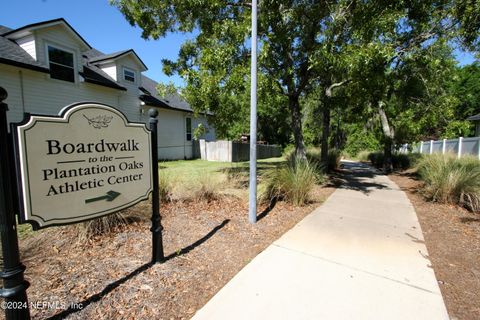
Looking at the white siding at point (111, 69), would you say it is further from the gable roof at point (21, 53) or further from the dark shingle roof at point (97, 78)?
the gable roof at point (21, 53)

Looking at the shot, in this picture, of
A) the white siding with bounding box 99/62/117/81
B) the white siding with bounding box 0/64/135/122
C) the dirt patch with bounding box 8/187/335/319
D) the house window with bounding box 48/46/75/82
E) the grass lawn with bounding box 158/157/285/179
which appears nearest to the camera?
the dirt patch with bounding box 8/187/335/319

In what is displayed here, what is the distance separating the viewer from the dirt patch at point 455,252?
275cm

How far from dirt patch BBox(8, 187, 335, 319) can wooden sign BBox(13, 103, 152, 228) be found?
85 cm

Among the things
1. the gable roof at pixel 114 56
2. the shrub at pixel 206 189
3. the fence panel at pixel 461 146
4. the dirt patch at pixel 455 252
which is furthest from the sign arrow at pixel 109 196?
the gable roof at pixel 114 56

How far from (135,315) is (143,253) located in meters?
1.22

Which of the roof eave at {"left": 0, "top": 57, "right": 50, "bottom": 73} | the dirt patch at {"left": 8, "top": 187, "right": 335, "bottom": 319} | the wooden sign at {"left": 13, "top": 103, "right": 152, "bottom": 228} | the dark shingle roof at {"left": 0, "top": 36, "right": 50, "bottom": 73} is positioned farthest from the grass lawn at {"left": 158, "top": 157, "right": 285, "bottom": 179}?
the dark shingle roof at {"left": 0, "top": 36, "right": 50, "bottom": 73}

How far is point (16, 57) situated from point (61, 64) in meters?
1.76

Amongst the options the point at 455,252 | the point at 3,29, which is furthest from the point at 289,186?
the point at 3,29

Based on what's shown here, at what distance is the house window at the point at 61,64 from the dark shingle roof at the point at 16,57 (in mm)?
691

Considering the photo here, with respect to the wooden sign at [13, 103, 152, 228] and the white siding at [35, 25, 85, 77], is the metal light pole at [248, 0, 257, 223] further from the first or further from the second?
the white siding at [35, 25, 85, 77]

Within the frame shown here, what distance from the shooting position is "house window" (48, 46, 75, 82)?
35.8ft

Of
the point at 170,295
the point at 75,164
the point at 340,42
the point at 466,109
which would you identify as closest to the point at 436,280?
the point at 170,295

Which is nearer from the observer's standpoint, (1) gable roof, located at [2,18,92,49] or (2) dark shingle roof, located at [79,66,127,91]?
(1) gable roof, located at [2,18,92,49]

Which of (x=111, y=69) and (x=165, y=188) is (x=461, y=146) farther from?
(x=111, y=69)
